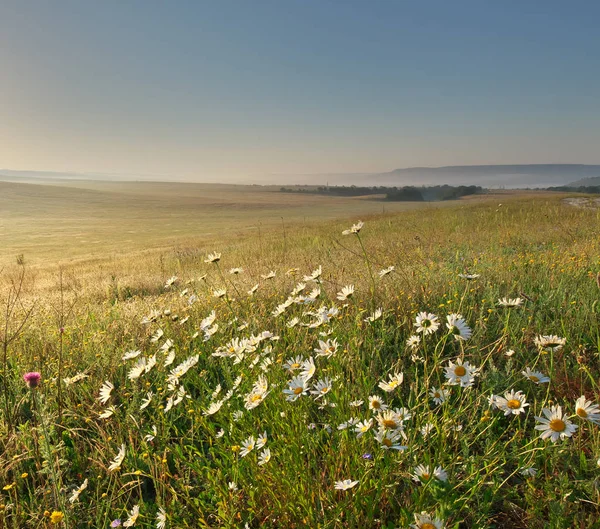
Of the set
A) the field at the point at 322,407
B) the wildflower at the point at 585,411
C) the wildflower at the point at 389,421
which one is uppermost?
the wildflower at the point at 585,411

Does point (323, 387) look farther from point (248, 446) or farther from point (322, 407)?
point (248, 446)

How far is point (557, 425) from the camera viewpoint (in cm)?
136

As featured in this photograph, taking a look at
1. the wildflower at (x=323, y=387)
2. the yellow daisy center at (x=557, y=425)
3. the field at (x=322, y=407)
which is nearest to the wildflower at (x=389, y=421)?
the field at (x=322, y=407)

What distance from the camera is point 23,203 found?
56.9m

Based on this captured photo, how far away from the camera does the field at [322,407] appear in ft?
5.07

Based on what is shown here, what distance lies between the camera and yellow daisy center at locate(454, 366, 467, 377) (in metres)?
1.64

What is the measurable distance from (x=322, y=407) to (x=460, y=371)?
664 millimetres

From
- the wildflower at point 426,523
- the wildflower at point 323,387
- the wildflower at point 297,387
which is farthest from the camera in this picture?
the wildflower at point 323,387

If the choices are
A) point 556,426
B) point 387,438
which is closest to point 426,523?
point 387,438

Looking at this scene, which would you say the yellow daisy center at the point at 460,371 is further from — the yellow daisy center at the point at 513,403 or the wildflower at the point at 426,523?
the wildflower at the point at 426,523

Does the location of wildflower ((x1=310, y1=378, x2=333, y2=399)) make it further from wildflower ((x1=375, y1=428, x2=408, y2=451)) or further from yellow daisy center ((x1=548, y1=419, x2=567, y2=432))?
yellow daisy center ((x1=548, y1=419, x2=567, y2=432))

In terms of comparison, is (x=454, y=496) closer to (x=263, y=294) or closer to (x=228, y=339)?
(x=228, y=339)

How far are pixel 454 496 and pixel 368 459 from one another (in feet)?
1.06

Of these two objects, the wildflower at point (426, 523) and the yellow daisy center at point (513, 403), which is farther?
the yellow daisy center at point (513, 403)
